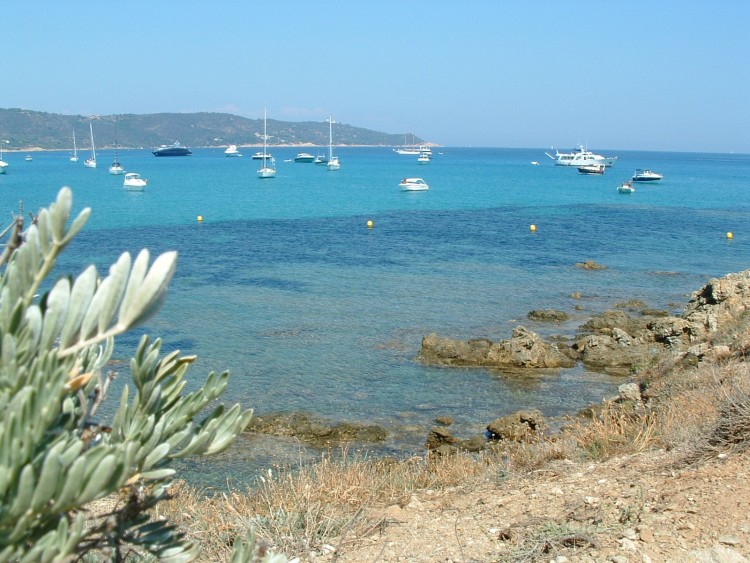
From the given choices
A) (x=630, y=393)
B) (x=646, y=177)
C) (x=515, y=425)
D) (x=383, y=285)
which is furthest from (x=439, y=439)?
(x=646, y=177)

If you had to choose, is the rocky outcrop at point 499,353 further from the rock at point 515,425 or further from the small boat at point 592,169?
the small boat at point 592,169

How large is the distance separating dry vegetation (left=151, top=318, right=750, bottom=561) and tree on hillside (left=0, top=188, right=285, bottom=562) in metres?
2.10

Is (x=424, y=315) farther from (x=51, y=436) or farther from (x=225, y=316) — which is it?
(x=51, y=436)

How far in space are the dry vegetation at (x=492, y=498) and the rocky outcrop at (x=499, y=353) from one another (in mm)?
8296

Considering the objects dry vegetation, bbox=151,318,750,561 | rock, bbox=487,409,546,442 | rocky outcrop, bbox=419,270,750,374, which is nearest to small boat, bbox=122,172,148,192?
rocky outcrop, bbox=419,270,750,374

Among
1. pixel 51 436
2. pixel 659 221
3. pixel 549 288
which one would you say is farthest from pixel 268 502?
pixel 659 221

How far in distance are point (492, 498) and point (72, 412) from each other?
504 centimetres

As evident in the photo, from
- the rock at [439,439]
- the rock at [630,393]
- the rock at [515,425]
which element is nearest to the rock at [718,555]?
the rock at [630,393]

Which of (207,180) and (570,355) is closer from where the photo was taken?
(570,355)

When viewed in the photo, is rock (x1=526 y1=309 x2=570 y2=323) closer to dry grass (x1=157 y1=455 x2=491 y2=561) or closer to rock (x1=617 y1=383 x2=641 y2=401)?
rock (x1=617 y1=383 x2=641 y2=401)

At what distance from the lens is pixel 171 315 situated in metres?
21.6

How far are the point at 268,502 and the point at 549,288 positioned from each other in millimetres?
20985

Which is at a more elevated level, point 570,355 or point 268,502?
point 268,502

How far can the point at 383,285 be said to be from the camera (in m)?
26.1
